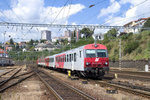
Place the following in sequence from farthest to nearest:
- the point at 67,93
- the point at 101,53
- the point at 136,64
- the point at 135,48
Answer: the point at 135,48 → the point at 136,64 → the point at 101,53 → the point at 67,93

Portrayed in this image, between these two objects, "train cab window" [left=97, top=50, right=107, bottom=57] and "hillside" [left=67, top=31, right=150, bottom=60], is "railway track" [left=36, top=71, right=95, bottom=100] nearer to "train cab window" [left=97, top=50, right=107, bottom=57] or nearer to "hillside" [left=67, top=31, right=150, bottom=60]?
"train cab window" [left=97, top=50, right=107, bottom=57]

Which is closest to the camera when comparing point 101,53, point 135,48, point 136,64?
point 101,53

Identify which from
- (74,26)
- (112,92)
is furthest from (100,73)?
(74,26)

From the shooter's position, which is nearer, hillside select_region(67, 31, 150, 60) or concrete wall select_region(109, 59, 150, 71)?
concrete wall select_region(109, 59, 150, 71)

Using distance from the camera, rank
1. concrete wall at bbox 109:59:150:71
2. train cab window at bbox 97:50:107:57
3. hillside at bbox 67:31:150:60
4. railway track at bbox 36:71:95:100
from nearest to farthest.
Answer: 1. railway track at bbox 36:71:95:100
2. train cab window at bbox 97:50:107:57
3. concrete wall at bbox 109:59:150:71
4. hillside at bbox 67:31:150:60

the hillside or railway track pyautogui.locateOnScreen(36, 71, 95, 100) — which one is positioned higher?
the hillside

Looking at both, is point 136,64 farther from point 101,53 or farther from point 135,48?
point 101,53

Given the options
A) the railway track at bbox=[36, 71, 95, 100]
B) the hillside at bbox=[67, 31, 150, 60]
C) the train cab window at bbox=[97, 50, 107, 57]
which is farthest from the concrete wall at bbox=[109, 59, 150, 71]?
the railway track at bbox=[36, 71, 95, 100]

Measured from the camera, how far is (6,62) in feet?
237

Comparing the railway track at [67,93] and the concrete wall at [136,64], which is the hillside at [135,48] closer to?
the concrete wall at [136,64]

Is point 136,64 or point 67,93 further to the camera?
point 136,64

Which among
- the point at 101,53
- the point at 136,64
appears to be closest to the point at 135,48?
the point at 136,64

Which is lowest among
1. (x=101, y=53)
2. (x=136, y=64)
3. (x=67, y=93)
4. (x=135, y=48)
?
(x=67, y=93)

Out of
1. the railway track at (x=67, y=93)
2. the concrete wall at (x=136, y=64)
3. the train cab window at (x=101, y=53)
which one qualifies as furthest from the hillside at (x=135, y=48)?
the railway track at (x=67, y=93)
